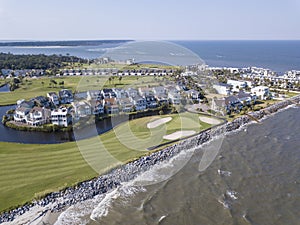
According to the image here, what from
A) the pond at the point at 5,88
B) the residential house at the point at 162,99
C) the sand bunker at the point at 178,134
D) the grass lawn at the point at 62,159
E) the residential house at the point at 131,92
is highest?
the residential house at the point at 131,92

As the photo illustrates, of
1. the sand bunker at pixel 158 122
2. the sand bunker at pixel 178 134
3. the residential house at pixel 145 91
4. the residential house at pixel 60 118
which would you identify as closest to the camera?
the sand bunker at pixel 178 134

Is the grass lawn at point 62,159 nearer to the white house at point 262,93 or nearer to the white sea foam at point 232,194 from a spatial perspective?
the white sea foam at point 232,194

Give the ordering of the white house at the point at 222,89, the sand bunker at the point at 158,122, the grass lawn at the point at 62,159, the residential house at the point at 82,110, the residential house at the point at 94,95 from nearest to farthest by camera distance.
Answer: the grass lawn at the point at 62,159, the sand bunker at the point at 158,122, the residential house at the point at 82,110, the residential house at the point at 94,95, the white house at the point at 222,89

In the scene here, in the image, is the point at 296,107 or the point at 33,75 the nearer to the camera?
the point at 296,107

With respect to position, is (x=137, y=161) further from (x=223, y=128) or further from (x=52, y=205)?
(x=223, y=128)

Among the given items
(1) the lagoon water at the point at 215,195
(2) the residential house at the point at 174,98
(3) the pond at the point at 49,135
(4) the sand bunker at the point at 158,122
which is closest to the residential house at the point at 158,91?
(2) the residential house at the point at 174,98

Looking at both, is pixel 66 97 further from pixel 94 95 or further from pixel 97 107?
pixel 97 107

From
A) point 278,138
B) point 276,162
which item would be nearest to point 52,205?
point 276,162
